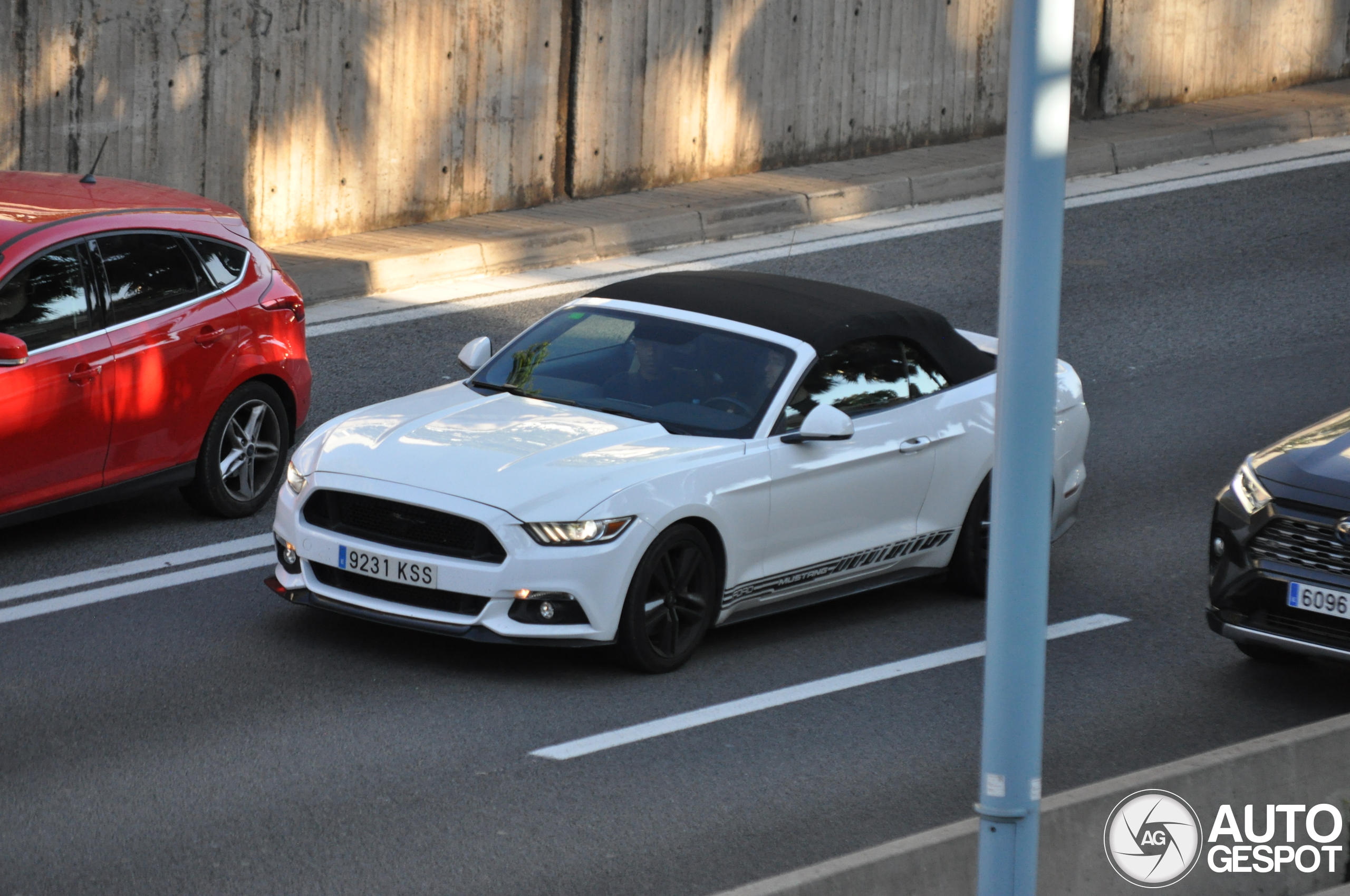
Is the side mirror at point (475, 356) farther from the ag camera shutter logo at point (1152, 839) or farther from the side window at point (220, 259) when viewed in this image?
the ag camera shutter logo at point (1152, 839)

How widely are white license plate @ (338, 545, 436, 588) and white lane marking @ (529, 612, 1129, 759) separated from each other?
90cm

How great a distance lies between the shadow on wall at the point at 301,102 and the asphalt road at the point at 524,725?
4.15 m

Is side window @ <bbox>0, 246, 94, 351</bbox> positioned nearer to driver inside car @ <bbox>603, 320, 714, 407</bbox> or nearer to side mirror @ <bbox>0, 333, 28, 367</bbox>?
side mirror @ <bbox>0, 333, 28, 367</bbox>

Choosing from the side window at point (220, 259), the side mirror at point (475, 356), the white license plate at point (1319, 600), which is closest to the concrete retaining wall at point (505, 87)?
the side window at point (220, 259)

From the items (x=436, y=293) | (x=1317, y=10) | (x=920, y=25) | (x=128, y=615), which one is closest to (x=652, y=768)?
(x=128, y=615)

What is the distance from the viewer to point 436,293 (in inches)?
568

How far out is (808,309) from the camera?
8.94 metres

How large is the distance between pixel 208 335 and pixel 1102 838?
5.56 m

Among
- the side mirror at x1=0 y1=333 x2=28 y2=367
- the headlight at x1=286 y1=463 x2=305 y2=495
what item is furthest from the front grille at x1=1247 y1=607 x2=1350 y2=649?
the side mirror at x1=0 y1=333 x2=28 y2=367

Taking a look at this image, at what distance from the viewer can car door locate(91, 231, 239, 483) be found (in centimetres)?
898

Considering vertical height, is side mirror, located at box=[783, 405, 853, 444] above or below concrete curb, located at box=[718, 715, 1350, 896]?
above

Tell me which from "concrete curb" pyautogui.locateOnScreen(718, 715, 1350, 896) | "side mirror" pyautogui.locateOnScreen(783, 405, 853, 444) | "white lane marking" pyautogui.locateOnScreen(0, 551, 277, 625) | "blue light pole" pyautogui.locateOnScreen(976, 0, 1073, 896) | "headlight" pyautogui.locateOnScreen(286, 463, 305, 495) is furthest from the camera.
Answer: "white lane marking" pyautogui.locateOnScreen(0, 551, 277, 625)

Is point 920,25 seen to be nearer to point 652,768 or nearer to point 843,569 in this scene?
point 843,569

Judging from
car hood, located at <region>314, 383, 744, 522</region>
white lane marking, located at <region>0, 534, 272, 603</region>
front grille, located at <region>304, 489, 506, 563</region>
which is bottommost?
white lane marking, located at <region>0, 534, 272, 603</region>
